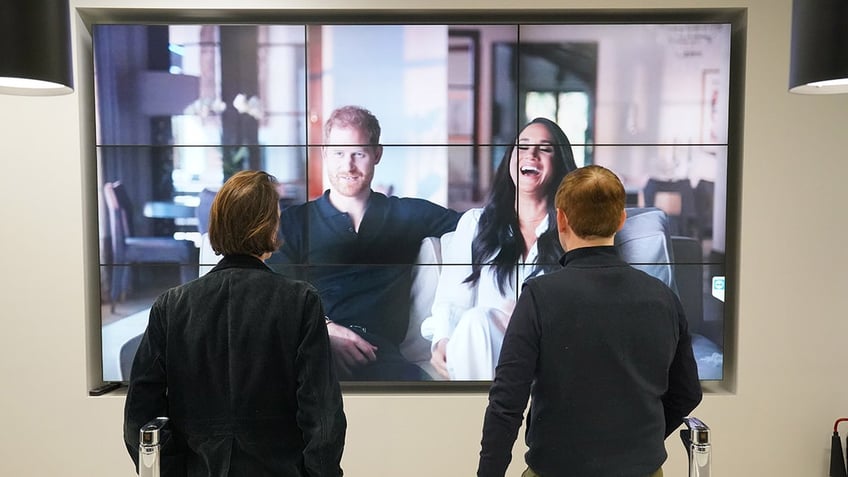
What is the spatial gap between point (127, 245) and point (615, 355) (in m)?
2.49

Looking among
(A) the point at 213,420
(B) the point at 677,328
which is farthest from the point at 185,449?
(B) the point at 677,328

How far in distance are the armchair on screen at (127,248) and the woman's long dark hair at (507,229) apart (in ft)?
4.74

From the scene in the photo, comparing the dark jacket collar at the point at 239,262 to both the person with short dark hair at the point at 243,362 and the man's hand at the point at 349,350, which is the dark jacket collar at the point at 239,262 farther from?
the man's hand at the point at 349,350

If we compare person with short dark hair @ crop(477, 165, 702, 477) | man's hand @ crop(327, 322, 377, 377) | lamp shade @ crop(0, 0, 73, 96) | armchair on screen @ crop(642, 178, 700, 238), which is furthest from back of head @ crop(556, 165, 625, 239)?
man's hand @ crop(327, 322, 377, 377)

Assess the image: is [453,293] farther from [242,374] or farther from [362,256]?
[242,374]

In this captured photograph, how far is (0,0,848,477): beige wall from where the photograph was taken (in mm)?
2932

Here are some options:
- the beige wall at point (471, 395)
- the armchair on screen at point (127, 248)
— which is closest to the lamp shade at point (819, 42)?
the beige wall at point (471, 395)

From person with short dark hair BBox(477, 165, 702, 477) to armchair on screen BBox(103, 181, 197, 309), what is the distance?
2.08 m

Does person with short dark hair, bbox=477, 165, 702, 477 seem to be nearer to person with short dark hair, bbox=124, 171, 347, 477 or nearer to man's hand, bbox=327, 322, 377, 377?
person with short dark hair, bbox=124, 171, 347, 477

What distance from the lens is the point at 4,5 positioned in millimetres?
1628

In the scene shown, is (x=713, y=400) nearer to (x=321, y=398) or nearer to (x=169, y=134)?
(x=321, y=398)

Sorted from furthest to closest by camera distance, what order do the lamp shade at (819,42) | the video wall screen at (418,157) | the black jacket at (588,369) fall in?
the video wall screen at (418,157) → the lamp shade at (819,42) → the black jacket at (588,369)

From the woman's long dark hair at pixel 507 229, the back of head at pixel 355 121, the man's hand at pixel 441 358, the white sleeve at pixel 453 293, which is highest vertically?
the back of head at pixel 355 121

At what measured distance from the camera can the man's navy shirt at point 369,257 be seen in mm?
2986
